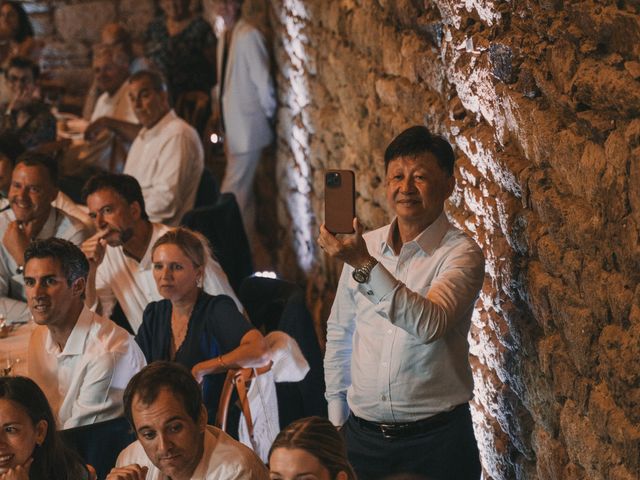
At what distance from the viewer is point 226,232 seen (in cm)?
479

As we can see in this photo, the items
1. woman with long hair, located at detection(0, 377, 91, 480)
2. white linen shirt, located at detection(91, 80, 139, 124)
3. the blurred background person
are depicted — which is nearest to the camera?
woman with long hair, located at detection(0, 377, 91, 480)

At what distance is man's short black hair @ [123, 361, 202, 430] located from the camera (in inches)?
98.4

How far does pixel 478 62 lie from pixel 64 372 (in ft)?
5.01

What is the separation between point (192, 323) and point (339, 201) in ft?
3.23

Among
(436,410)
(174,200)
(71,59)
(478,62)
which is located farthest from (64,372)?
(71,59)

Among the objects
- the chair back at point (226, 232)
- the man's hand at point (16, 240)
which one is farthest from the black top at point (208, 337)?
the chair back at point (226, 232)

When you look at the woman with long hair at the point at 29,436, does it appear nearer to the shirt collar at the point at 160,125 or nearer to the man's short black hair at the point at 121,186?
the man's short black hair at the point at 121,186

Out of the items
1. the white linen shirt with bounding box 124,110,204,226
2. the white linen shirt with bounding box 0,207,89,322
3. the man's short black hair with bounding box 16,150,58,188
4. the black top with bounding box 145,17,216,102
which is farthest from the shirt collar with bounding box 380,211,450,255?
the black top with bounding box 145,17,216,102

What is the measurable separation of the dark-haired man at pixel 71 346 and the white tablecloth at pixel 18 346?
11 centimetres

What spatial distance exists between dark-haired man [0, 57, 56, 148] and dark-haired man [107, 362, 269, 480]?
3.61 metres

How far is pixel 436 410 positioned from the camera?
8.60 feet

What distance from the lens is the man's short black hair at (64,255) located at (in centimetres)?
331

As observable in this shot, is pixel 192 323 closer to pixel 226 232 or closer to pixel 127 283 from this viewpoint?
pixel 127 283

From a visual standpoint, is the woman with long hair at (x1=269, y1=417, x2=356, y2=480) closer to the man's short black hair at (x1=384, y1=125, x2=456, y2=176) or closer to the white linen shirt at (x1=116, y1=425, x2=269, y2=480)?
the white linen shirt at (x1=116, y1=425, x2=269, y2=480)
